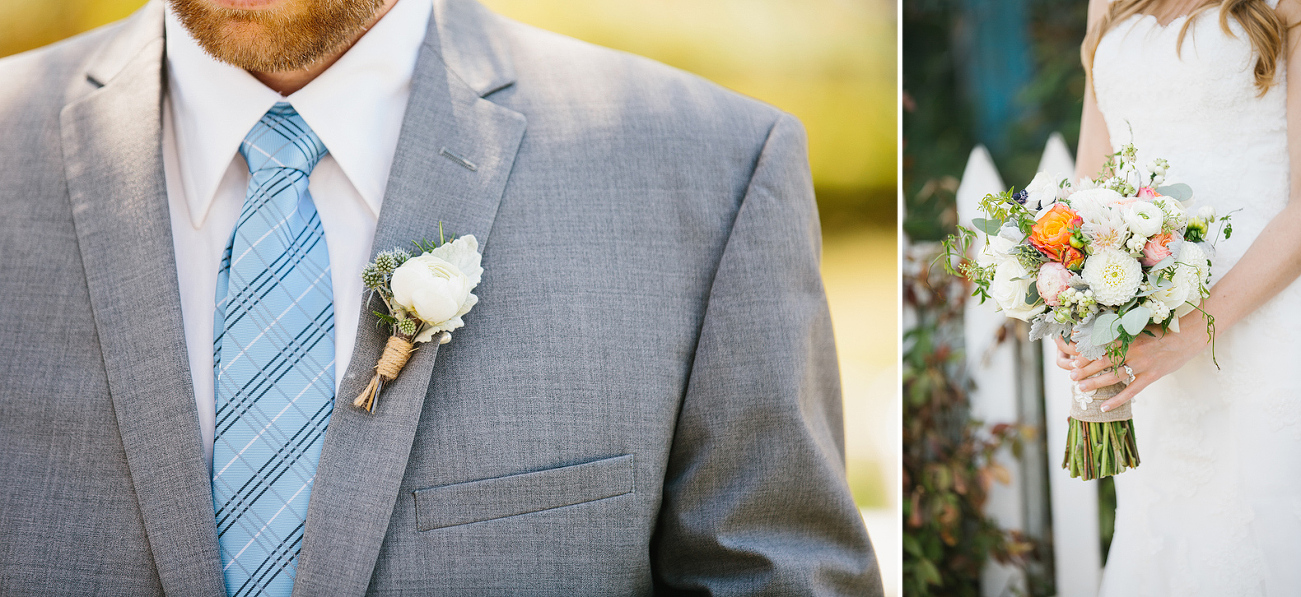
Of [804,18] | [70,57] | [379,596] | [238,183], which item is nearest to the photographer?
[379,596]

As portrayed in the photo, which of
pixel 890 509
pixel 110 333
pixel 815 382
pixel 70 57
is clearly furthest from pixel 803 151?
pixel 890 509

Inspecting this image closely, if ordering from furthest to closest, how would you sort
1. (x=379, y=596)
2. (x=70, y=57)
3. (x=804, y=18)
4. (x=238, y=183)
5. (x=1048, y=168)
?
(x=804, y=18), (x=1048, y=168), (x=70, y=57), (x=238, y=183), (x=379, y=596)

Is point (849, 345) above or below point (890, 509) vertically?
above

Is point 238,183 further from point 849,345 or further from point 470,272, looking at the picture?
point 849,345

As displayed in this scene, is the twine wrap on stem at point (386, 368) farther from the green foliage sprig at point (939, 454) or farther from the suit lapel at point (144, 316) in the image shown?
the green foliage sprig at point (939, 454)

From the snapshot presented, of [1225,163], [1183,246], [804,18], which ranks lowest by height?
[1183,246]

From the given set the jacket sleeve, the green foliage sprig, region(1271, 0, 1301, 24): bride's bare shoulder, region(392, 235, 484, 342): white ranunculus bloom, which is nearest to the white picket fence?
the green foliage sprig

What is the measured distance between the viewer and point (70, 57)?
1.28m

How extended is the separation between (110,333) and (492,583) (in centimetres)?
57

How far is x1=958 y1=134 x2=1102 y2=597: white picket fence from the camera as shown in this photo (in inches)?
57.9

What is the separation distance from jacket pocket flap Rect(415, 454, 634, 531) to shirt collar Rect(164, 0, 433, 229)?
1.33 ft

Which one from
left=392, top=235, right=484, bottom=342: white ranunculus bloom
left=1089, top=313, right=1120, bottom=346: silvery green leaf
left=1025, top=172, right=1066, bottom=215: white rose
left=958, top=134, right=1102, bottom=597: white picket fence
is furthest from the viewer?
left=958, top=134, right=1102, bottom=597: white picket fence

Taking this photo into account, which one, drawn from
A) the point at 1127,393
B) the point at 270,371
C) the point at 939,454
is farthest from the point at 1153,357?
the point at 270,371

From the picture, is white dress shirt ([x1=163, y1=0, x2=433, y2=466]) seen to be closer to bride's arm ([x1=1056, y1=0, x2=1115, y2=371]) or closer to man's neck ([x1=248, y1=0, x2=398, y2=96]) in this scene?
man's neck ([x1=248, y1=0, x2=398, y2=96])
